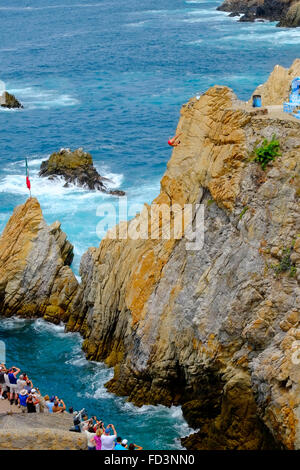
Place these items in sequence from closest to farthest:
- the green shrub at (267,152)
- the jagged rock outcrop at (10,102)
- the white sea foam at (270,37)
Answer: the green shrub at (267,152), the jagged rock outcrop at (10,102), the white sea foam at (270,37)

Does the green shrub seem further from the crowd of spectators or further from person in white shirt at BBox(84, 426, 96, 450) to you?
person in white shirt at BBox(84, 426, 96, 450)

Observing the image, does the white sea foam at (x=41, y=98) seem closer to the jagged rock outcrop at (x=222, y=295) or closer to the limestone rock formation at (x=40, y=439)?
the jagged rock outcrop at (x=222, y=295)

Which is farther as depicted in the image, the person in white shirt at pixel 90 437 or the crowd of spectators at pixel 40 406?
the crowd of spectators at pixel 40 406

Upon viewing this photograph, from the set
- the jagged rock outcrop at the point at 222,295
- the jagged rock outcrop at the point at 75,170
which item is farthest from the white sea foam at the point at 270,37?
the jagged rock outcrop at the point at 222,295

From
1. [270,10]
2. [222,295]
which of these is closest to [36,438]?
[222,295]

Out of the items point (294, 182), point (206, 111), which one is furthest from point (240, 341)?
point (206, 111)

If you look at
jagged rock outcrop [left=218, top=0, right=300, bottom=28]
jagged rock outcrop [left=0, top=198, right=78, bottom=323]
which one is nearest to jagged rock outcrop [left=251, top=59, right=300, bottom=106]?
jagged rock outcrop [left=0, top=198, right=78, bottom=323]

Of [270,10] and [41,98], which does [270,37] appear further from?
[41,98]
